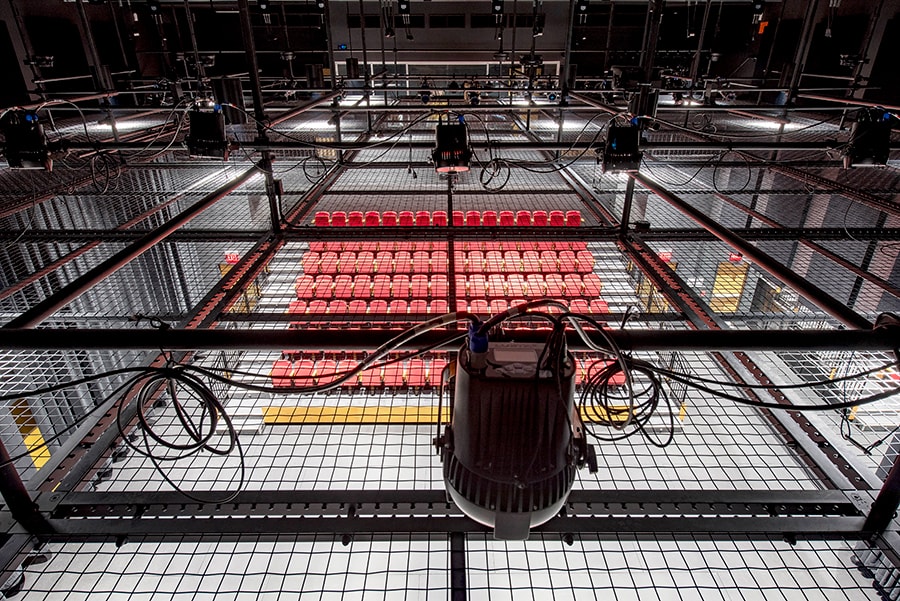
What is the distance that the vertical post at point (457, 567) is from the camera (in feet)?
3.41

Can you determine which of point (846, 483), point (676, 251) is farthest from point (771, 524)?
point (676, 251)

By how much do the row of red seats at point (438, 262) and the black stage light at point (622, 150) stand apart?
342 cm

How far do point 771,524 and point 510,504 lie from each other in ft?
2.71

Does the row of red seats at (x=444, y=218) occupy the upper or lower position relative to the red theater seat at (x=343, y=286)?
upper

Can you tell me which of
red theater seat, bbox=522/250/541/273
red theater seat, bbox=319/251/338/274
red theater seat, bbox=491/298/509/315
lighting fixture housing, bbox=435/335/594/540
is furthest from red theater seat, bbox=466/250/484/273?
lighting fixture housing, bbox=435/335/594/540

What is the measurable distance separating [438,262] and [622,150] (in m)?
Result: 3.98

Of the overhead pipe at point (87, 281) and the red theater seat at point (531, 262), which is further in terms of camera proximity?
the red theater seat at point (531, 262)

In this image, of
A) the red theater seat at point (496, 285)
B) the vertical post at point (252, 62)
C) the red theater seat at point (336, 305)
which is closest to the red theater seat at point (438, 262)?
the red theater seat at point (496, 285)

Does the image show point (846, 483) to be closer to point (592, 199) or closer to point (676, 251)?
point (592, 199)

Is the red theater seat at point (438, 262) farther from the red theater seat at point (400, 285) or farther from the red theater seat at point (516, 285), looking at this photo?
the red theater seat at point (516, 285)

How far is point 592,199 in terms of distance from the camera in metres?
3.00

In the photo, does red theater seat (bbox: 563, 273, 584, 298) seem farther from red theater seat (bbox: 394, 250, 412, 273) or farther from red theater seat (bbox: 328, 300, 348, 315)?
red theater seat (bbox: 328, 300, 348, 315)

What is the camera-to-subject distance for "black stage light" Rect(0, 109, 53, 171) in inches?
97.7

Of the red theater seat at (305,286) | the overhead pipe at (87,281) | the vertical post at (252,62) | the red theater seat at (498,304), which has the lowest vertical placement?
the red theater seat at (305,286)
